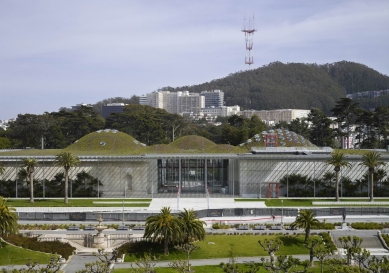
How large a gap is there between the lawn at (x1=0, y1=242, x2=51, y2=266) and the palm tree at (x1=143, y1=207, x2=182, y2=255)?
918 centimetres

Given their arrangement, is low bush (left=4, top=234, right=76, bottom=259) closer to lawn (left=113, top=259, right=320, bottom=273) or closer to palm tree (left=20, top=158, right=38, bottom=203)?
lawn (left=113, top=259, right=320, bottom=273)

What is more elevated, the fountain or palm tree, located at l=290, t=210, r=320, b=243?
palm tree, located at l=290, t=210, r=320, b=243

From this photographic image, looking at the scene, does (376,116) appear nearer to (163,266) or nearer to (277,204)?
(277,204)

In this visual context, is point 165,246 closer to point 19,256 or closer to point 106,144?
point 19,256

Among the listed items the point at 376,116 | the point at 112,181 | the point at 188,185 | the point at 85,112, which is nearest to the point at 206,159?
the point at 188,185

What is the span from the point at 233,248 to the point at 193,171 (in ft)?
121

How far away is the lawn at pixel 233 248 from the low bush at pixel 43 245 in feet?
17.9

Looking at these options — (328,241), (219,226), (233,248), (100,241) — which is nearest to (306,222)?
(328,241)

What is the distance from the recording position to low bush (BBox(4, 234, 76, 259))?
160 feet

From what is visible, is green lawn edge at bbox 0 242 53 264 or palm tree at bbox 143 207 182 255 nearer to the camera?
green lawn edge at bbox 0 242 53 264

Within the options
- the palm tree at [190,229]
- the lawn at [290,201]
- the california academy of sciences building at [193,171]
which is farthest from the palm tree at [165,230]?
the california academy of sciences building at [193,171]

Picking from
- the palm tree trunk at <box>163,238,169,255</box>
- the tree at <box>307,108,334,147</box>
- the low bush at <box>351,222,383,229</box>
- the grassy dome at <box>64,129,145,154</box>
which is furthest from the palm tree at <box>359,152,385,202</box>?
the tree at <box>307,108,334,147</box>

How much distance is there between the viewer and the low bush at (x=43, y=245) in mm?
48656

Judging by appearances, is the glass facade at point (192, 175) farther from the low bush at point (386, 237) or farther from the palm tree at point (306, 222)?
the low bush at point (386, 237)
